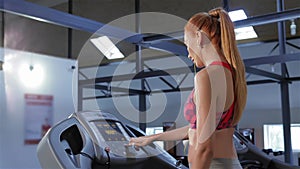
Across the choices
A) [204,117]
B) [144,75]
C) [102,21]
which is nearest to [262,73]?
[144,75]

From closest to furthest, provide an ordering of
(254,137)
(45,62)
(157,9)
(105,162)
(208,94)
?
(208,94)
(105,162)
(45,62)
(157,9)
(254,137)

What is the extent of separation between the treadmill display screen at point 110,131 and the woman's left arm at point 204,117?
1359 millimetres

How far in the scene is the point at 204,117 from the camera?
121 cm

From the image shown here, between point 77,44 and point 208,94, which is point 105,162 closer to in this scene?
point 208,94

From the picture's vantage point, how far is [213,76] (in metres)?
1.24

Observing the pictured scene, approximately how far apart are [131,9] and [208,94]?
5253 mm

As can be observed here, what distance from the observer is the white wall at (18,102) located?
366cm

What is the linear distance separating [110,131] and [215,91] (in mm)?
1490

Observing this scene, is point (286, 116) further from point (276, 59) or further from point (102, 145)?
point (102, 145)

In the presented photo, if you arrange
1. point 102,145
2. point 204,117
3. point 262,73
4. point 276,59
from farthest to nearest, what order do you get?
point 262,73 → point 276,59 → point 102,145 → point 204,117

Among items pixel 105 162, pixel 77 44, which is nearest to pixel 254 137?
pixel 77 44

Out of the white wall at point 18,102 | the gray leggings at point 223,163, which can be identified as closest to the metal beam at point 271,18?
the white wall at point 18,102

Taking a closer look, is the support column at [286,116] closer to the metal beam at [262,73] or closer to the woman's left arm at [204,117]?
the metal beam at [262,73]

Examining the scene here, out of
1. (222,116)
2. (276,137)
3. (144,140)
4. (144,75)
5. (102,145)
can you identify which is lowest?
(276,137)
